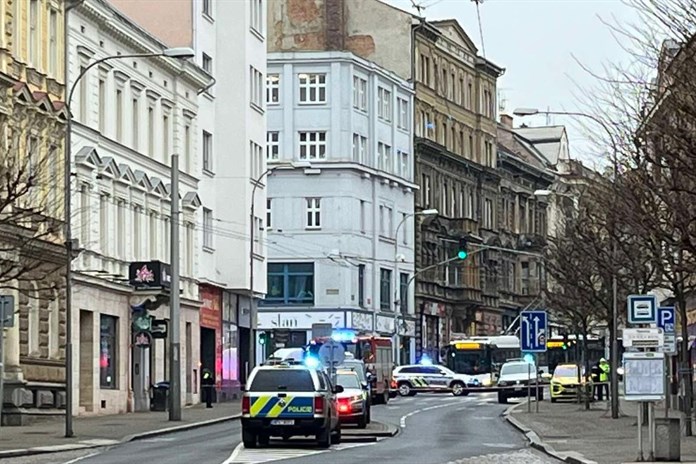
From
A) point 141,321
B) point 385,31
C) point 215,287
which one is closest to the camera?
point 141,321

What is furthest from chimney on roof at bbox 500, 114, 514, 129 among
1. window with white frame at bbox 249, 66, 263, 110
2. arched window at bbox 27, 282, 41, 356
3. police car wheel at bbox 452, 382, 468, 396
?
arched window at bbox 27, 282, 41, 356

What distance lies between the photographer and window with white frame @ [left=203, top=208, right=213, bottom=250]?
70.6 m

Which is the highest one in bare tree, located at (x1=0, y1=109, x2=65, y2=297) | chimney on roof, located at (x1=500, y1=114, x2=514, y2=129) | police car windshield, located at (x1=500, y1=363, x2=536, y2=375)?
chimney on roof, located at (x1=500, y1=114, x2=514, y2=129)

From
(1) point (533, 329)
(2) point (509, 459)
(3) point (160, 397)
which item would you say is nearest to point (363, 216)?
(3) point (160, 397)

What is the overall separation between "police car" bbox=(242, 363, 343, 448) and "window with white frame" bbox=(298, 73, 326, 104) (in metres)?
58.8

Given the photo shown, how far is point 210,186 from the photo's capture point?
236ft

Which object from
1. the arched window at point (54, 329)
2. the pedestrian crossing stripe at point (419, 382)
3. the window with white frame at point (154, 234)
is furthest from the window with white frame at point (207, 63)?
the pedestrian crossing stripe at point (419, 382)

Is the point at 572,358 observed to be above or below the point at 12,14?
below

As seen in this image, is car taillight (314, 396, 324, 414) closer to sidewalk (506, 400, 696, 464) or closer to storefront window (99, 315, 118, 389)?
sidewalk (506, 400, 696, 464)

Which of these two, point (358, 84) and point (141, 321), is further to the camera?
point (358, 84)

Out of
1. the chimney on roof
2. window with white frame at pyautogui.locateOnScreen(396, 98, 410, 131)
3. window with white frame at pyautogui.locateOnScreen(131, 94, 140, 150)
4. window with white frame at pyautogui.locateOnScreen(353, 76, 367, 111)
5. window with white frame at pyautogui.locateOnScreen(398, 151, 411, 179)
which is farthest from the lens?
the chimney on roof

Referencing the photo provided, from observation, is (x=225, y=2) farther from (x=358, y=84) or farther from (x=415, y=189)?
(x=415, y=189)

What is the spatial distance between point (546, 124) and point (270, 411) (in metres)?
122

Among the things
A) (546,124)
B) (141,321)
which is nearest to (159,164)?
(141,321)
